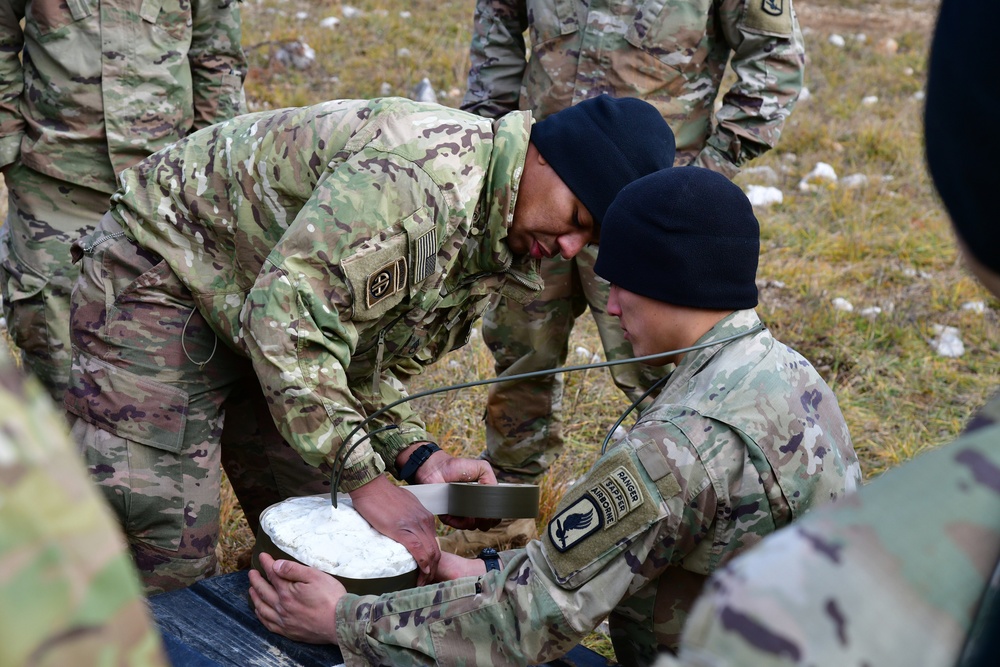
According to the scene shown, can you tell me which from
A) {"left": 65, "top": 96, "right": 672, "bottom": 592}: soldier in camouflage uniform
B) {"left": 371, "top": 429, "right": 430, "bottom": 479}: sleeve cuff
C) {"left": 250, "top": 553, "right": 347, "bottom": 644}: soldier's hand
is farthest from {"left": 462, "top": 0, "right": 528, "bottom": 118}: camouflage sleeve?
{"left": 250, "top": 553, "right": 347, "bottom": 644}: soldier's hand

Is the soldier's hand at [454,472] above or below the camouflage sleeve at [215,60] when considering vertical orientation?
below

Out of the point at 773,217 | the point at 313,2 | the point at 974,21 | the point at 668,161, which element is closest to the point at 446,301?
the point at 668,161

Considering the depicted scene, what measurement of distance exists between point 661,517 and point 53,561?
1.29 meters

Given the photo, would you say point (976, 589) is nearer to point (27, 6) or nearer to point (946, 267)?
point (27, 6)

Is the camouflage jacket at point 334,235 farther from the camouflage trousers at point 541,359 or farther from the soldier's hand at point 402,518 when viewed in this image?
the camouflage trousers at point 541,359

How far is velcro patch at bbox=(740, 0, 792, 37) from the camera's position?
336 centimetres

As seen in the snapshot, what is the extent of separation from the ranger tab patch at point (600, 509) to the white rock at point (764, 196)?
531cm

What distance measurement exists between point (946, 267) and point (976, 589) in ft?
19.3

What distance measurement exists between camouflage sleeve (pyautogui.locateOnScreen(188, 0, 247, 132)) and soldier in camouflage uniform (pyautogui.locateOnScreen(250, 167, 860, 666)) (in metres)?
2.39

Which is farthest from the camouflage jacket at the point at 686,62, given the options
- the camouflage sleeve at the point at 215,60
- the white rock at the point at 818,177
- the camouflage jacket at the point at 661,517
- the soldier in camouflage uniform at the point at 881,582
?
the white rock at the point at 818,177

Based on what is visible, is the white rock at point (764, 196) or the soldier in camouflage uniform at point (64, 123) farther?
the white rock at point (764, 196)

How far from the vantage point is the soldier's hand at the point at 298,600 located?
204 centimetres

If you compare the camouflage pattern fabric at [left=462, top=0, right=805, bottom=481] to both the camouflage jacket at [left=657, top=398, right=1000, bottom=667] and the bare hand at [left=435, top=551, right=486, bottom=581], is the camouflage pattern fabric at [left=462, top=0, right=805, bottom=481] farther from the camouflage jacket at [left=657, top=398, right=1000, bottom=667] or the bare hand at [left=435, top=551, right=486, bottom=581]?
the camouflage jacket at [left=657, top=398, right=1000, bottom=667]

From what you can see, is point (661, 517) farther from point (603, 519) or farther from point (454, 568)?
point (454, 568)
